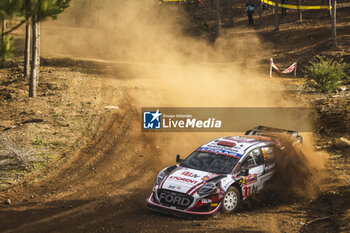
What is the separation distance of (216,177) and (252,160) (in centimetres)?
137

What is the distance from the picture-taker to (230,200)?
1017 centimetres

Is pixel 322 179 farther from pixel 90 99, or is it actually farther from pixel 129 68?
pixel 129 68

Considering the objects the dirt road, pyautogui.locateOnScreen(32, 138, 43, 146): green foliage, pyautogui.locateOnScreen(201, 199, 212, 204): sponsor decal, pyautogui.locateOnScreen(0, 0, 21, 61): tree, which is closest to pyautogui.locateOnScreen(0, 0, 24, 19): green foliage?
pyautogui.locateOnScreen(0, 0, 21, 61): tree

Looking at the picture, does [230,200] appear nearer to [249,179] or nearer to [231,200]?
[231,200]

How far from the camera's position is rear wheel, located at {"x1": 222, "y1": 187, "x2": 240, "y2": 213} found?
10023 mm

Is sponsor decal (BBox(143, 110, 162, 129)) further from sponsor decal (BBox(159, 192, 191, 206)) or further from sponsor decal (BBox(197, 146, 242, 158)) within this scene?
sponsor decal (BBox(159, 192, 191, 206))

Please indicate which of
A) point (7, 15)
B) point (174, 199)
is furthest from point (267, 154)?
point (7, 15)

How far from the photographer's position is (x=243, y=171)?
1056 cm

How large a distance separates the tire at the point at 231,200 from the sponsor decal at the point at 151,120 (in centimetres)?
835

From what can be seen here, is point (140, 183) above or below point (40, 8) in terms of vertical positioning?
below

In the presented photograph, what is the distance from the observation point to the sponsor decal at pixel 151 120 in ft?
60.3

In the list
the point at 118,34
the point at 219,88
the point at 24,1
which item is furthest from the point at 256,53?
the point at 24,1

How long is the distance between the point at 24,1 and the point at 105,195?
6.05m

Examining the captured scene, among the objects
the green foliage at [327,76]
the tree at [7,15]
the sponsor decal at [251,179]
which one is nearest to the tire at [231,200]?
the sponsor decal at [251,179]
